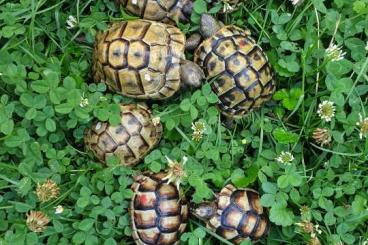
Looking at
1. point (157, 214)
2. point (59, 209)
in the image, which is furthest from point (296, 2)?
point (59, 209)

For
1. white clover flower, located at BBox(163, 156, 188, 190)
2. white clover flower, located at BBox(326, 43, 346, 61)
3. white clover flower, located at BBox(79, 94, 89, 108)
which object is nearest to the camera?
white clover flower, located at BBox(163, 156, 188, 190)

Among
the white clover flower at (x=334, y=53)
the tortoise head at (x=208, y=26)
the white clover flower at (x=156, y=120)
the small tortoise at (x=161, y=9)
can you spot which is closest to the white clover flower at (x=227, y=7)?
the tortoise head at (x=208, y=26)

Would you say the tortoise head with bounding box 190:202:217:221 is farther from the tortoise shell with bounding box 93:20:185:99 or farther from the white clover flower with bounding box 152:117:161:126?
the tortoise shell with bounding box 93:20:185:99

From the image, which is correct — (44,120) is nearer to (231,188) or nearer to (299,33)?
(231,188)

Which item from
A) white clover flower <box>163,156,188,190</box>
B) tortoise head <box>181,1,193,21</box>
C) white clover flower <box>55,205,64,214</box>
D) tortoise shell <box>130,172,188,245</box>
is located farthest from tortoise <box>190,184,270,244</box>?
tortoise head <box>181,1,193,21</box>

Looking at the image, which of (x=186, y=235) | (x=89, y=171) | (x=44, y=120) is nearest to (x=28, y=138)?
(x=44, y=120)

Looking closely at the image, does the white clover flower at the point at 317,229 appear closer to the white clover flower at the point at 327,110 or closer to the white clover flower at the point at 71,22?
the white clover flower at the point at 327,110
